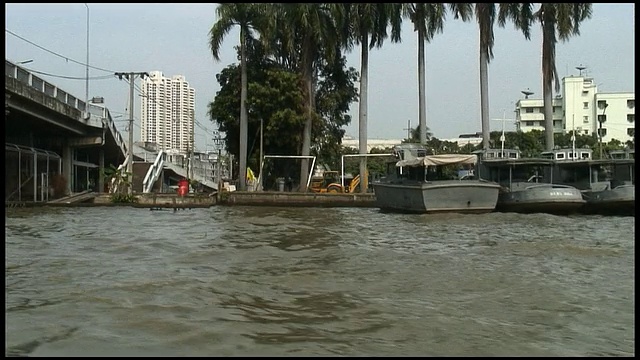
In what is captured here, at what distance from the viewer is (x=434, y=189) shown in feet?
71.9

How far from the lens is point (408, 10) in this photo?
111 ft

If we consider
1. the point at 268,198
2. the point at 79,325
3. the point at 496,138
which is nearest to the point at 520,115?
the point at 496,138

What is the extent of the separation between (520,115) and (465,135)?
12.1 m

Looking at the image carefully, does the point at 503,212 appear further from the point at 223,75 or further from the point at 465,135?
the point at 465,135

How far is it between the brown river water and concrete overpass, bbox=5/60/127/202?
41.8 ft

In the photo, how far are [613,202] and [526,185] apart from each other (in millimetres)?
3135

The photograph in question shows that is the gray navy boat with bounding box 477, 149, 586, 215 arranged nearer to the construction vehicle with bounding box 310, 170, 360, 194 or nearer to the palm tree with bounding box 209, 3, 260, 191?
the construction vehicle with bounding box 310, 170, 360, 194

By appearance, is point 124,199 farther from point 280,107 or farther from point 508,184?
point 508,184

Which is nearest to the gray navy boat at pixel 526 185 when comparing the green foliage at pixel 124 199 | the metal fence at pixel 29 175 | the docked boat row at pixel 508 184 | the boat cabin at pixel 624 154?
the docked boat row at pixel 508 184

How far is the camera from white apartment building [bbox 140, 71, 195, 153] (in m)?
63.9

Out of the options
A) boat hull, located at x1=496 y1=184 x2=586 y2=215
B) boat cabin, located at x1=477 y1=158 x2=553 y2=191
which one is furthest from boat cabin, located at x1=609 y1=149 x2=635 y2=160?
boat hull, located at x1=496 y1=184 x2=586 y2=215

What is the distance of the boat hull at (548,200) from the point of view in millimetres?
21875

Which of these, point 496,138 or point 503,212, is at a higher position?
point 496,138

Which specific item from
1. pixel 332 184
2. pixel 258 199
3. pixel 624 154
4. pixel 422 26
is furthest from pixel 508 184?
pixel 422 26
